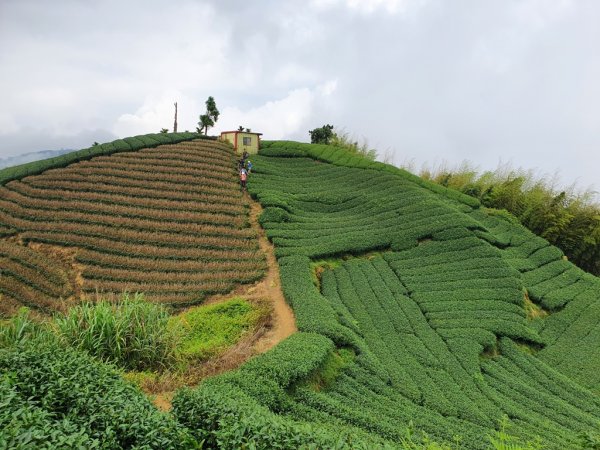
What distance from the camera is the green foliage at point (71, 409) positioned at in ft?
13.9

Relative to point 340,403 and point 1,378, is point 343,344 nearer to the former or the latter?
point 340,403

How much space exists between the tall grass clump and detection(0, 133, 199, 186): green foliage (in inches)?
570

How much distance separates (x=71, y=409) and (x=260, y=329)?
6.77 m

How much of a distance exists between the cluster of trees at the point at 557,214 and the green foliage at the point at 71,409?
2155 centimetres

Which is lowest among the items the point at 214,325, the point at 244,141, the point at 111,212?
the point at 214,325

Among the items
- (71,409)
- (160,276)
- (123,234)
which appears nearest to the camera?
(71,409)

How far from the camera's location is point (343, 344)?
11.4 m

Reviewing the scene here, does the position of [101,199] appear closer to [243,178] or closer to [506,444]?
[243,178]

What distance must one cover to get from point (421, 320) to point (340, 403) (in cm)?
560

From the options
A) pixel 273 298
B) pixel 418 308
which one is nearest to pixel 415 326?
pixel 418 308

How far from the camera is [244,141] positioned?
92.2 ft

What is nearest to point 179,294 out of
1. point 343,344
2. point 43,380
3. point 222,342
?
point 222,342

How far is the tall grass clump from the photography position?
29.8ft

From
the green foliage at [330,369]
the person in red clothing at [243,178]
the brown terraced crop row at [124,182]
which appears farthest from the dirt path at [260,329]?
the person in red clothing at [243,178]
